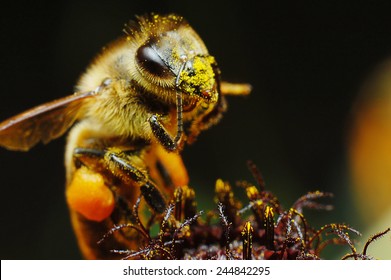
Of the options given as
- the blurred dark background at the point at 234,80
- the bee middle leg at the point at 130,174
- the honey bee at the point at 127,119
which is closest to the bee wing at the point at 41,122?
the honey bee at the point at 127,119

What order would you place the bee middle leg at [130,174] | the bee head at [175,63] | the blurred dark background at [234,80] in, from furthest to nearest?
the blurred dark background at [234,80] → the bee middle leg at [130,174] → the bee head at [175,63]

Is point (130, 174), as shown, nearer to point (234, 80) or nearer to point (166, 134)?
point (166, 134)

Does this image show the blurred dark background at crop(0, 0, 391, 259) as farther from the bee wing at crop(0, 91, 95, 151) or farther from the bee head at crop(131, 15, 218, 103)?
the bee head at crop(131, 15, 218, 103)

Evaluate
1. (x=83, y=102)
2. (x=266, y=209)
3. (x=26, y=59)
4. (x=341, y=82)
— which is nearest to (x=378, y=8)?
(x=341, y=82)

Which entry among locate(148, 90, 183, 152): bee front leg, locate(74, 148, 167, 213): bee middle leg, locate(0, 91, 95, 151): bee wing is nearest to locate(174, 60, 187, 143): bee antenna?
locate(148, 90, 183, 152): bee front leg

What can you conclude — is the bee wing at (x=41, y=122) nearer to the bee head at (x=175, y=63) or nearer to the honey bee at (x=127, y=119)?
the honey bee at (x=127, y=119)
